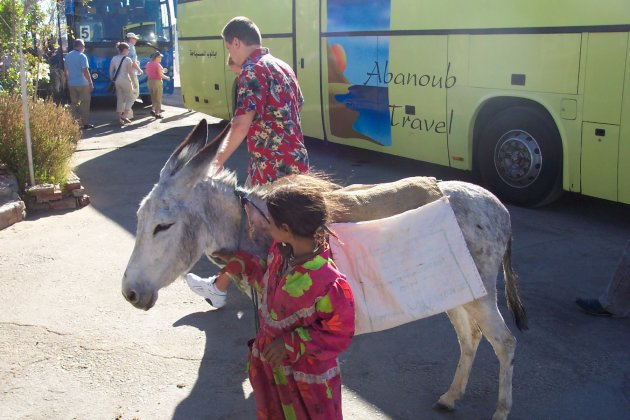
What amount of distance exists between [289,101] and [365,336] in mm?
1863

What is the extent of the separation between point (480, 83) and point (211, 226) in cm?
592

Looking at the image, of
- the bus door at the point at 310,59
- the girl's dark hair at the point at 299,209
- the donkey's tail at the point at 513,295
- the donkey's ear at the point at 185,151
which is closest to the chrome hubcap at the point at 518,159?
the bus door at the point at 310,59

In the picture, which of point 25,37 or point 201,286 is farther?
point 25,37

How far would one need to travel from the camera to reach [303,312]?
238 centimetres

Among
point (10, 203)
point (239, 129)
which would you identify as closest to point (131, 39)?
point (10, 203)

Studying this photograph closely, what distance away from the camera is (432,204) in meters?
3.01

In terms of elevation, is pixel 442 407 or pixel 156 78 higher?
A: pixel 156 78

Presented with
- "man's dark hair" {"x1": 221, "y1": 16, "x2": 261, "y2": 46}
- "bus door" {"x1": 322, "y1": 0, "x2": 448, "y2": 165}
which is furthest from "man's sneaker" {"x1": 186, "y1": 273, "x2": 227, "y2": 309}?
"bus door" {"x1": 322, "y1": 0, "x2": 448, "y2": 165}

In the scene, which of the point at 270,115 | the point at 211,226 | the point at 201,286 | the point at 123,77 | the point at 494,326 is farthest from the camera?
the point at 123,77

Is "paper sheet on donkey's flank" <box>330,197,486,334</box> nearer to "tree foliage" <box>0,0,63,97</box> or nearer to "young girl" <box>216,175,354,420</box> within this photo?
"young girl" <box>216,175,354,420</box>

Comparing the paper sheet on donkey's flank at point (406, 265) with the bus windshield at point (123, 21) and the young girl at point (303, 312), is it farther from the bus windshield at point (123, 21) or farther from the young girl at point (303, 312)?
the bus windshield at point (123, 21)

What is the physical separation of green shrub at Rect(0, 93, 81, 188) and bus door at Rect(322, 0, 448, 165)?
4.27m

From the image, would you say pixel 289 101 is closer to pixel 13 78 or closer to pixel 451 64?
pixel 451 64

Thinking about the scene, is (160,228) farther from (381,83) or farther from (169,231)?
(381,83)
